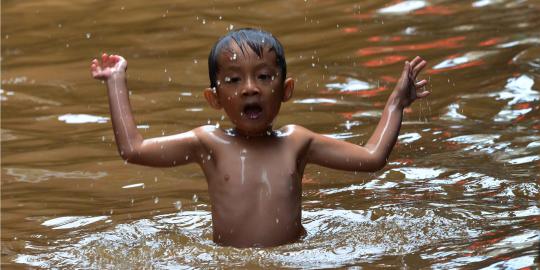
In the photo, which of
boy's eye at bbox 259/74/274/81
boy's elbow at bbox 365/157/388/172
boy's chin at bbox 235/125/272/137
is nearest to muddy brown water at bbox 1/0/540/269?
boy's elbow at bbox 365/157/388/172

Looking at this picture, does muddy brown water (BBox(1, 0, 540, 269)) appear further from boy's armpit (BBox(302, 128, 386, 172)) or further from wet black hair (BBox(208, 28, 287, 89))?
wet black hair (BBox(208, 28, 287, 89))

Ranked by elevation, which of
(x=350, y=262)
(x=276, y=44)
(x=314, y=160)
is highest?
(x=276, y=44)

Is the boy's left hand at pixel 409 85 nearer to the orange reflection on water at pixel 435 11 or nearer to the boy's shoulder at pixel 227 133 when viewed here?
the boy's shoulder at pixel 227 133

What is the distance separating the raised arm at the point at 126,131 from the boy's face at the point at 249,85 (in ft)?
1.07

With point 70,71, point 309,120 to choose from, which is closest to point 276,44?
point 309,120

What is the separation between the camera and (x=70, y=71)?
30.9 feet

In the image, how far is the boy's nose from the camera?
16.4 feet

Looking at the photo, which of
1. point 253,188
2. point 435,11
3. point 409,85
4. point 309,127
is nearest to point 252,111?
point 253,188

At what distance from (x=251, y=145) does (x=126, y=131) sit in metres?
0.57

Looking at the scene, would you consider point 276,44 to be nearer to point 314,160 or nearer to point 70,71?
point 314,160

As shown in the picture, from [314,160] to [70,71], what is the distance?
4510 mm

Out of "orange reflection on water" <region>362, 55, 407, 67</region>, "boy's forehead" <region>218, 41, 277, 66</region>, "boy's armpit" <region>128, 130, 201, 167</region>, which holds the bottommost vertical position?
"orange reflection on water" <region>362, 55, 407, 67</region>

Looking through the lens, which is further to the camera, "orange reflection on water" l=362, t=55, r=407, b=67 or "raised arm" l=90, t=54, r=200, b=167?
"orange reflection on water" l=362, t=55, r=407, b=67

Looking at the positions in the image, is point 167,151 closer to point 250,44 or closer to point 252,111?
point 252,111
